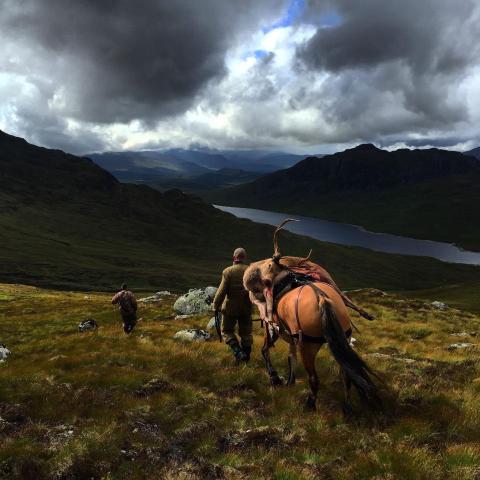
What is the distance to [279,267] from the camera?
1077 cm

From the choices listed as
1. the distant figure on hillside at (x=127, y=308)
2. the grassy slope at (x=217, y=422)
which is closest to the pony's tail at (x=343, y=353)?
the grassy slope at (x=217, y=422)

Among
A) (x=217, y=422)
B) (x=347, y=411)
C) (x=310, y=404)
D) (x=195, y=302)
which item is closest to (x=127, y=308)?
(x=195, y=302)

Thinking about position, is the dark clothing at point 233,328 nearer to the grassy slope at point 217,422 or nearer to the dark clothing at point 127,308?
the grassy slope at point 217,422

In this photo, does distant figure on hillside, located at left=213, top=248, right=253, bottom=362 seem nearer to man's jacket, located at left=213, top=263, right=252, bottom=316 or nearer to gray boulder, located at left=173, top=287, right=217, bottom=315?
man's jacket, located at left=213, top=263, right=252, bottom=316

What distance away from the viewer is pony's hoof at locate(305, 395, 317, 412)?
9195 millimetres

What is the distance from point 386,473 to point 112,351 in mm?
10722

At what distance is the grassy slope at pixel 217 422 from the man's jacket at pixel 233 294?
1658 mm

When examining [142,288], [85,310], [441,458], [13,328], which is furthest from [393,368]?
[142,288]

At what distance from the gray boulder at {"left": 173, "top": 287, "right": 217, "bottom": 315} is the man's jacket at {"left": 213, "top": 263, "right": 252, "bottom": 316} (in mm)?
23996

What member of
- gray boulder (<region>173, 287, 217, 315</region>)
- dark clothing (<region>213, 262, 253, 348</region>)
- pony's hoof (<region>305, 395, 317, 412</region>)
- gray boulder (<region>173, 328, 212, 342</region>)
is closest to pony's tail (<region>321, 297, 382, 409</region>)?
pony's hoof (<region>305, 395, 317, 412</region>)

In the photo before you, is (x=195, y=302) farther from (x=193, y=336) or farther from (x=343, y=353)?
(x=343, y=353)

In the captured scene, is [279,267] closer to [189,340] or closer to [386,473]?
[386,473]

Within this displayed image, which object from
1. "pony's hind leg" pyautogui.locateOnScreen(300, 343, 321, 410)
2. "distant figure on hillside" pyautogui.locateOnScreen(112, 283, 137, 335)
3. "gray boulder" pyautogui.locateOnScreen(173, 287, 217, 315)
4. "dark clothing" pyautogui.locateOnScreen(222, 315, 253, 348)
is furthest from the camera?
"gray boulder" pyautogui.locateOnScreen(173, 287, 217, 315)

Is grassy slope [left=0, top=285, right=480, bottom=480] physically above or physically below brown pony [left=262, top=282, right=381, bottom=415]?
below
